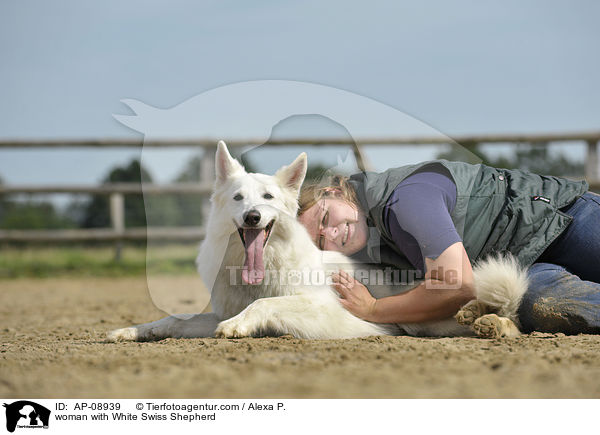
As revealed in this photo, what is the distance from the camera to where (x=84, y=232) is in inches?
329

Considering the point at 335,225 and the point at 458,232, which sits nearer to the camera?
the point at 458,232

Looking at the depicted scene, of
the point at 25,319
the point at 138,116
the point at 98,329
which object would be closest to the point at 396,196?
the point at 138,116

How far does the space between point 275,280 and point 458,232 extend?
993mm

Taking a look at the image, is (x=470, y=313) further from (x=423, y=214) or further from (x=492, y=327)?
(x=423, y=214)

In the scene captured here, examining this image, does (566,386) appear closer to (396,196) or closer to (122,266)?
(396,196)

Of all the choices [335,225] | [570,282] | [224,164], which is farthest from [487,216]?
[224,164]

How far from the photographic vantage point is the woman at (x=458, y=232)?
259 cm

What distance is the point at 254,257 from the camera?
8.95ft

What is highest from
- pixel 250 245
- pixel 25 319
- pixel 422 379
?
pixel 250 245

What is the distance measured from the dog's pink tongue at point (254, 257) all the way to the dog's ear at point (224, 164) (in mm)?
331

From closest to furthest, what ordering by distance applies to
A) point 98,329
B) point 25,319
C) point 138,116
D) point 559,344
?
point 559,344 < point 138,116 < point 98,329 < point 25,319

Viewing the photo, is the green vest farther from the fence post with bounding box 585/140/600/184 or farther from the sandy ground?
the fence post with bounding box 585/140/600/184
